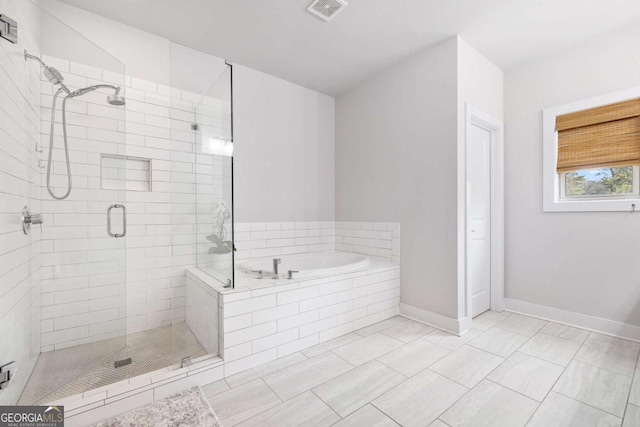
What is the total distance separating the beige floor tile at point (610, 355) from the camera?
193 centimetres

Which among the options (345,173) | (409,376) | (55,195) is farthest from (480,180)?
(55,195)

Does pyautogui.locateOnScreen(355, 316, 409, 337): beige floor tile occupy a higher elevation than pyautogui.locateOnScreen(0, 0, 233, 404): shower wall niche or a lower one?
lower

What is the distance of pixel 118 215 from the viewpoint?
2105 millimetres

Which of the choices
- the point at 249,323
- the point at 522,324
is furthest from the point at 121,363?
the point at 522,324

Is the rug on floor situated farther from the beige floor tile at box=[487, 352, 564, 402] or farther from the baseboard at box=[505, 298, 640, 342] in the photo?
the baseboard at box=[505, 298, 640, 342]

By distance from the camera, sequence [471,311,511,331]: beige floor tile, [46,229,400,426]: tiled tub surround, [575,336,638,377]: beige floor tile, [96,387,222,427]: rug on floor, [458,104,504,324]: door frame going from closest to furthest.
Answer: [96,387,222,427]: rug on floor
[46,229,400,426]: tiled tub surround
[575,336,638,377]: beige floor tile
[471,311,511,331]: beige floor tile
[458,104,504,324]: door frame

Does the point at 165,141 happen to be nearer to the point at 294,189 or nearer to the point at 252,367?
the point at 294,189

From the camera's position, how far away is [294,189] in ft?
11.4

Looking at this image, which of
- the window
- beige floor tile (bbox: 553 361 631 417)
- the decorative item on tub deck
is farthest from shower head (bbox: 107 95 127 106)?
the window

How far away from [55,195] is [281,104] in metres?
2.31

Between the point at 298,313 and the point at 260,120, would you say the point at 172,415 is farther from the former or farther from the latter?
the point at 260,120

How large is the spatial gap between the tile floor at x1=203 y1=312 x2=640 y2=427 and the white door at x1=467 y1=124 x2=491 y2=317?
593 mm

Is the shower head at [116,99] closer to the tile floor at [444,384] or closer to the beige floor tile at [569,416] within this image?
the tile floor at [444,384]

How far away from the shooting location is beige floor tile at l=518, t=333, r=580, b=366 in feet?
6.79
